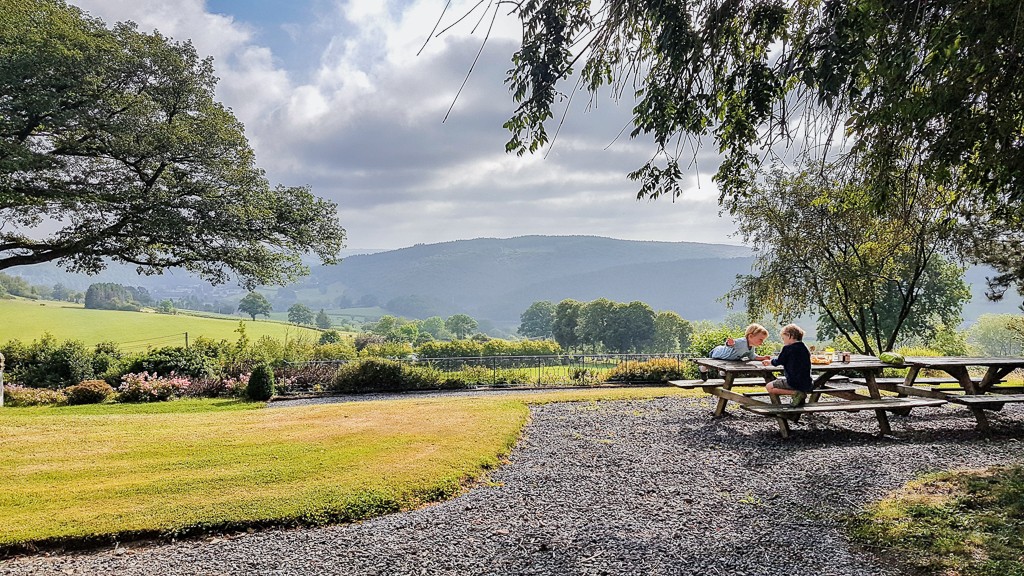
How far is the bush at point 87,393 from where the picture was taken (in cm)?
1372

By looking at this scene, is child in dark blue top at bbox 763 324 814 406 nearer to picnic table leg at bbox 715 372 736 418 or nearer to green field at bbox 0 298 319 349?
picnic table leg at bbox 715 372 736 418

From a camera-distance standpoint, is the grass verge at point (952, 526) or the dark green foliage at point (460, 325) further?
the dark green foliage at point (460, 325)

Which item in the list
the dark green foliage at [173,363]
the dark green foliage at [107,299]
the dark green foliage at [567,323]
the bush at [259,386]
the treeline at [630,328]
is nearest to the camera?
the bush at [259,386]

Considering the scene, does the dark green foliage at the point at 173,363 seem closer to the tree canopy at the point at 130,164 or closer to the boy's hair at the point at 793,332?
the tree canopy at the point at 130,164

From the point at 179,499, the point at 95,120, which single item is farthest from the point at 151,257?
the point at 179,499

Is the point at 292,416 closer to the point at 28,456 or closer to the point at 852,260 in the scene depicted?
the point at 28,456

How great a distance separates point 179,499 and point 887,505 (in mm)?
6344

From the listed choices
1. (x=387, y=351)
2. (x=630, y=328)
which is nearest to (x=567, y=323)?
(x=630, y=328)

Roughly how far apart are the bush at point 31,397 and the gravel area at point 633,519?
12.4 m

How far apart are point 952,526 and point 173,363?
18.2 meters

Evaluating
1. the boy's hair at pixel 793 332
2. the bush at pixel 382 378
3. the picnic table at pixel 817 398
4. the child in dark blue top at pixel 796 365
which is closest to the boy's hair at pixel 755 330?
the picnic table at pixel 817 398

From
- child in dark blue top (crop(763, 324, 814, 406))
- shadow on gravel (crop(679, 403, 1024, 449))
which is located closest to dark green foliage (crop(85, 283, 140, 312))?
shadow on gravel (crop(679, 403, 1024, 449))

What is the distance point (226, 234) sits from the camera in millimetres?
16500

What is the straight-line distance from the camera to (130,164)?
15.6 m
